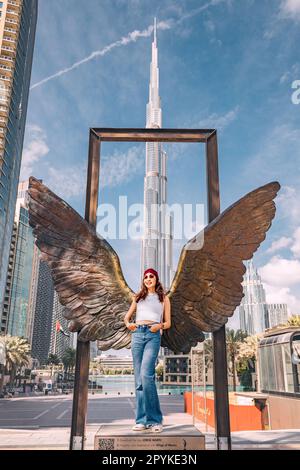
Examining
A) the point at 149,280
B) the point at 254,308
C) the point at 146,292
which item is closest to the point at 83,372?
the point at 146,292

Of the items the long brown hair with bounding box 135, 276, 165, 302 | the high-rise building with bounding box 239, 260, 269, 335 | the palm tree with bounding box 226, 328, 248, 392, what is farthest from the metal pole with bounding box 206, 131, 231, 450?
the high-rise building with bounding box 239, 260, 269, 335

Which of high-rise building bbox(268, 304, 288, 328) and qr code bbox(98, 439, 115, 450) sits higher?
high-rise building bbox(268, 304, 288, 328)

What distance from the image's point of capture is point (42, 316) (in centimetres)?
10750

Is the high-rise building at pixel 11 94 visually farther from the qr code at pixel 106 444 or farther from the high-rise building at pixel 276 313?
the high-rise building at pixel 276 313

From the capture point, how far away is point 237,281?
4.92 m

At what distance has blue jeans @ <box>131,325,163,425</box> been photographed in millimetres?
4383

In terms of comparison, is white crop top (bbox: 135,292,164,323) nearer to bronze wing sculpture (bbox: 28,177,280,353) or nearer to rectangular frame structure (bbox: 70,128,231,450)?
bronze wing sculpture (bbox: 28,177,280,353)

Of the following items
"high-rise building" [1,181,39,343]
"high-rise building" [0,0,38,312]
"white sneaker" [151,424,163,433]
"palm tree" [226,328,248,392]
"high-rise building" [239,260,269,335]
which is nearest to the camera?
"white sneaker" [151,424,163,433]

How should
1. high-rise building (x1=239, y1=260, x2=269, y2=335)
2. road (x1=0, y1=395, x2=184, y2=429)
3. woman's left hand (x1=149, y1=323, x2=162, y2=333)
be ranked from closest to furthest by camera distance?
woman's left hand (x1=149, y1=323, x2=162, y2=333) → road (x1=0, y1=395, x2=184, y2=429) → high-rise building (x1=239, y1=260, x2=269, y2=335)

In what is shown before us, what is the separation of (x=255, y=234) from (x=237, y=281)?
0.66 m

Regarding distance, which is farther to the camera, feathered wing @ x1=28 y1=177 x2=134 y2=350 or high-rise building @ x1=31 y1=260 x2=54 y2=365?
high-rise building @ x1=31 y1=260 x2=54 y2=365

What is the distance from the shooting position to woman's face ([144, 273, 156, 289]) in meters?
4.75

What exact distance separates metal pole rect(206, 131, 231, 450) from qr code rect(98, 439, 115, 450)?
1490 mm

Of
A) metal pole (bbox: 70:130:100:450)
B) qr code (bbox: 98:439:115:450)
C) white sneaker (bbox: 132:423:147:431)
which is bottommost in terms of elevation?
qr code (bbox: 98:439:115:450)
